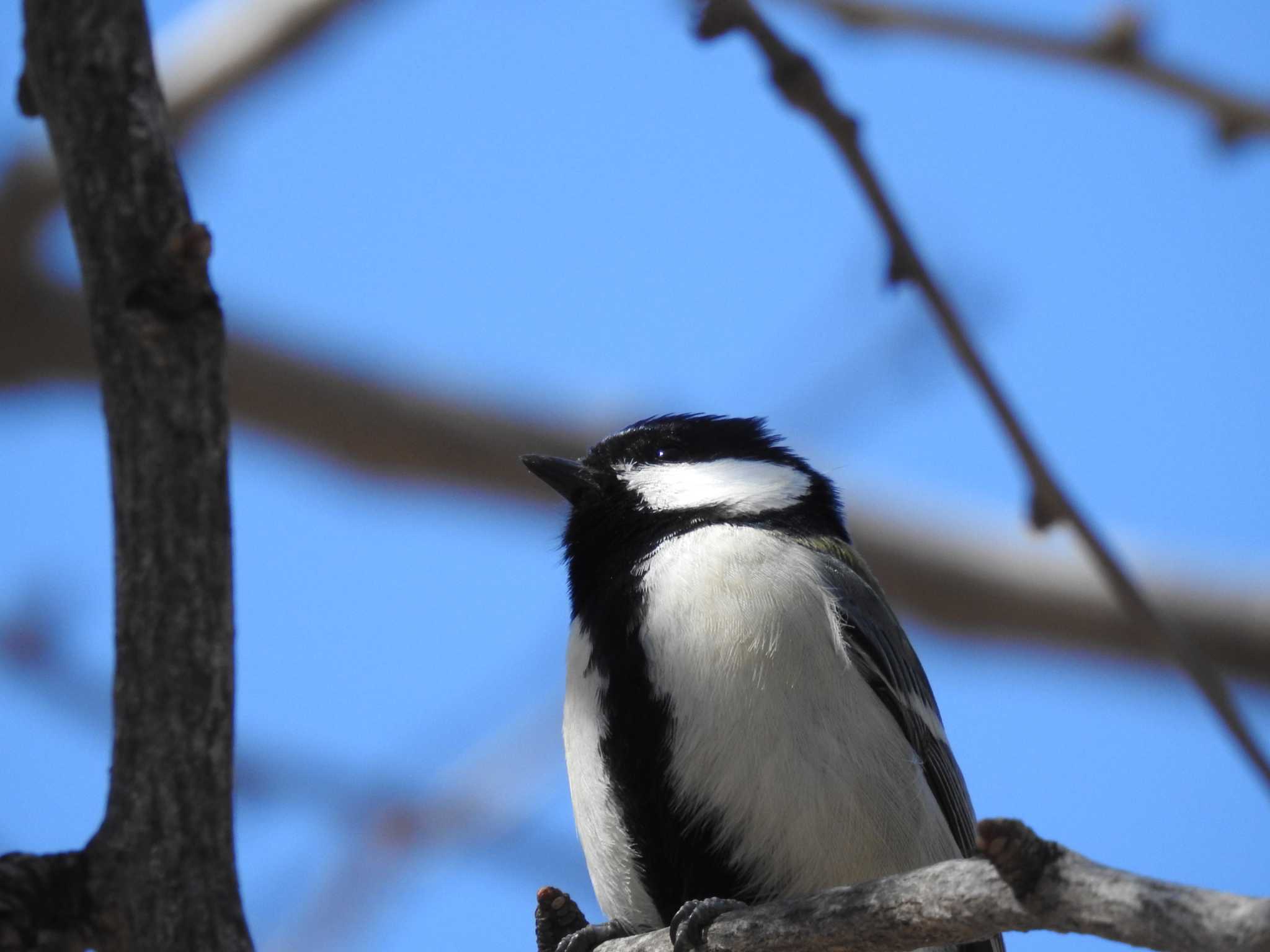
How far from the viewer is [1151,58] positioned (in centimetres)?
218

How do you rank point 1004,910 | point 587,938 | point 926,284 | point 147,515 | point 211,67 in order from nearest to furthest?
point 1004,910 → point 926,284 → point 147,515 → point 587,938 → point 211,67

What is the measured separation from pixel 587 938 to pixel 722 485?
1.09 metres

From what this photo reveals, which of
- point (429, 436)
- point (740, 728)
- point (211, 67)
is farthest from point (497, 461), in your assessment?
point (740, 728)

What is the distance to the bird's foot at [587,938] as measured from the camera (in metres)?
2.33

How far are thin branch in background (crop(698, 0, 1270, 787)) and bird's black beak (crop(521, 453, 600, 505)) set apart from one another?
1464 mm

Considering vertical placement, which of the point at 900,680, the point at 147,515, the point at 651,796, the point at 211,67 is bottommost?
the point at 651,796

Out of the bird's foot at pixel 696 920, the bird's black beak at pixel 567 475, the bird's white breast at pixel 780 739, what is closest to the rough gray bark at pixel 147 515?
the bird's foot at pixel 696 920

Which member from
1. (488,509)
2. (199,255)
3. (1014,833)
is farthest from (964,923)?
(488,509)

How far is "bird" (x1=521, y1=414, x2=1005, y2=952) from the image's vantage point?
241cm

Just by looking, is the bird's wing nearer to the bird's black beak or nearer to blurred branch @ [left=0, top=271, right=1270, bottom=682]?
the bird's black beak

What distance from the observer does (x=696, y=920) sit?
2.07m

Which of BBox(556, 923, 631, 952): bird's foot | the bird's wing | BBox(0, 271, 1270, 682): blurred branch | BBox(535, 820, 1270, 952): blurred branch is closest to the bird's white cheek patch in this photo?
the bird's wing

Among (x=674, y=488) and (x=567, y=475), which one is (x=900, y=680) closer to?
(x=674, y=488)

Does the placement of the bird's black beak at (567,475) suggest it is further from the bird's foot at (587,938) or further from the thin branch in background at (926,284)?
the thin branch in background at (926,284)
